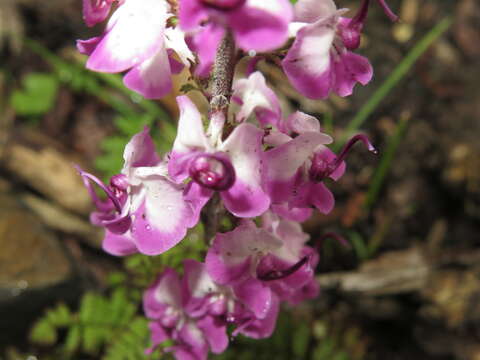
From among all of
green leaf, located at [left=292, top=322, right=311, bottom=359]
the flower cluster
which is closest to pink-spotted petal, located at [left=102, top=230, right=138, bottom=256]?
the flower cluster

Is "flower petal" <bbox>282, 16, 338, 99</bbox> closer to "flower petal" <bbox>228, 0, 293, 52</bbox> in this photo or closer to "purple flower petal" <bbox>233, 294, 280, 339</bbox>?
"flower petal" <bbox>228, 0, 293, 52</bbox>

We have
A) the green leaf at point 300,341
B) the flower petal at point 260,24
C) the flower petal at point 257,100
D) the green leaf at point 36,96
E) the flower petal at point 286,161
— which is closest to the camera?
the flower petal at point 260,24

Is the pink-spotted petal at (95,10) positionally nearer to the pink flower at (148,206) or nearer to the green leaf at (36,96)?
the pink flower at (148,206)

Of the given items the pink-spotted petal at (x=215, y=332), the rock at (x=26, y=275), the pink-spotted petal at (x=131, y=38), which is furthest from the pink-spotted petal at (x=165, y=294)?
the rock at (x=26, y=275)

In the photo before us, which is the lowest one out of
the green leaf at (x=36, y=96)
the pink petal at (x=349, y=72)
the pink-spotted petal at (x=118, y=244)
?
the green leaf at (x=36, y=96)

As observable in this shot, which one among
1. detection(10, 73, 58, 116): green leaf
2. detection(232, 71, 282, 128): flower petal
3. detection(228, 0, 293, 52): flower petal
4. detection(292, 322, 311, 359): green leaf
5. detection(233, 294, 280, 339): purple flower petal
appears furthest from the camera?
detection(10, 73, 58, 116): green leaf

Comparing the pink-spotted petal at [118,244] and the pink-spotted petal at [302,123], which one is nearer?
the pink-spotted petal at [302,123]

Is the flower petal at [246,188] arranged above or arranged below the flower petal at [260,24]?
below
